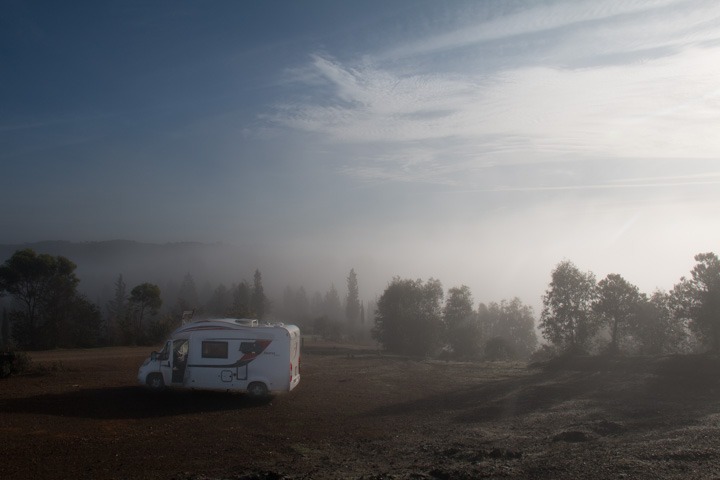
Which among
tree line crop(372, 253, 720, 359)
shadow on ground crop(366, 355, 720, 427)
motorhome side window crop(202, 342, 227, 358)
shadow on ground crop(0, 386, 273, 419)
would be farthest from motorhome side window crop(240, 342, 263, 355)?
tree line crop(372, 253, 720, 359)

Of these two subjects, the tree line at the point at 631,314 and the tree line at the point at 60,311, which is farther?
the tree line at the point at 60,311

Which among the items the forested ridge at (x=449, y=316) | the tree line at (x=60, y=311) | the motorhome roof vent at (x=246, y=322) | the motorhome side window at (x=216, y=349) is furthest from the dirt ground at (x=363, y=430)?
the tree line at (x=60, y=311)

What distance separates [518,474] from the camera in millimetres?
7863

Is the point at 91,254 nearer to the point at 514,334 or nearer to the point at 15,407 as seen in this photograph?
the point at 514,334

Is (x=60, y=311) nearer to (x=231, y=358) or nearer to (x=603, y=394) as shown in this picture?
(x=231, y=358)

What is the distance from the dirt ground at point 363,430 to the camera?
27.6 feet

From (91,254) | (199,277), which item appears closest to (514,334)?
(199,277)

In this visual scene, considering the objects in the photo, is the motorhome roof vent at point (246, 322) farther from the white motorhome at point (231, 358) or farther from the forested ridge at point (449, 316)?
the forested ridge at point (449, 316)

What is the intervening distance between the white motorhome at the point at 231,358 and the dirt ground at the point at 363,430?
0.73 m

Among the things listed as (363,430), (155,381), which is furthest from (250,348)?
(363,430)

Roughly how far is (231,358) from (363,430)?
21.0 feet

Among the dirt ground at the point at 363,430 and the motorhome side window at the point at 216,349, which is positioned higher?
the motorhome side window at the point at 216,349

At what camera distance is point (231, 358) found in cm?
1666

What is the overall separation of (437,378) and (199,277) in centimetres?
18994
